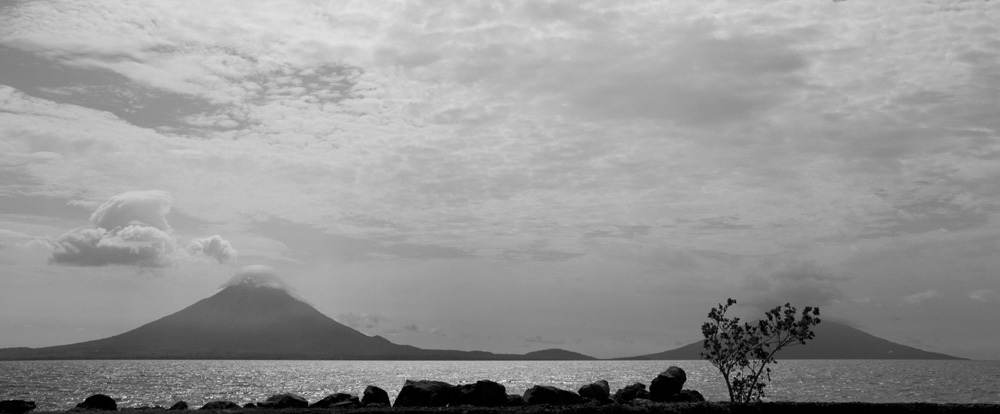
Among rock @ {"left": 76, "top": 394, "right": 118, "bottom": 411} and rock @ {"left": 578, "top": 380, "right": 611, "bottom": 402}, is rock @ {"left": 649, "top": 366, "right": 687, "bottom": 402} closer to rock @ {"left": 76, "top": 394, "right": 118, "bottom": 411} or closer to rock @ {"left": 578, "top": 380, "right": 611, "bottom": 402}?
rock @ {"left": 578, "top": 380, "right": 611, "bottom": 402}

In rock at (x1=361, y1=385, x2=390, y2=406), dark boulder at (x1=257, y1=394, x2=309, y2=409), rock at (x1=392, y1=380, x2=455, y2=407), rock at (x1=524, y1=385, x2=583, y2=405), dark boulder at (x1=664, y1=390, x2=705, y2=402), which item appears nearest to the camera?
rock at (x1=392, y1=380, x2=455, y2=407)

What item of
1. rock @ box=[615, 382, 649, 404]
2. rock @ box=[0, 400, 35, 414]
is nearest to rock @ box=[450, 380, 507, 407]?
rock @ box=[615, 382, 649, 404]

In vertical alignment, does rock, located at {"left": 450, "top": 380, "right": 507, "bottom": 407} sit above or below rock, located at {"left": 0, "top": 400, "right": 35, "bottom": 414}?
above

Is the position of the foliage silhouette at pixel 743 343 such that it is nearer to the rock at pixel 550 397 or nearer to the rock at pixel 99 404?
the rock at pixel 550 397

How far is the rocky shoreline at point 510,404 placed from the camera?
43625mm

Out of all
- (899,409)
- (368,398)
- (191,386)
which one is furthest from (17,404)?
(191,386)

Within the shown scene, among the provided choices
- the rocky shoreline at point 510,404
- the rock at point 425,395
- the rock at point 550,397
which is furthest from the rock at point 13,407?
the rock at point 550,397

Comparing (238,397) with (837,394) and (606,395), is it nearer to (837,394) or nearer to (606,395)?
(606,395)

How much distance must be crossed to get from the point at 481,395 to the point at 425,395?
3.35 metres

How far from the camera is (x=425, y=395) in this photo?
164ft

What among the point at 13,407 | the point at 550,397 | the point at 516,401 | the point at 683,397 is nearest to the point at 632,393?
the point at 683,397

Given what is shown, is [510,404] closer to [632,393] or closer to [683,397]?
[683,397]

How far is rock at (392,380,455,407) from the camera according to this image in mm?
49781

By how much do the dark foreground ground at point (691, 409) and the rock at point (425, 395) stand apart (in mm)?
4907
